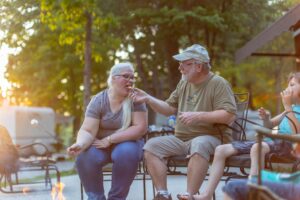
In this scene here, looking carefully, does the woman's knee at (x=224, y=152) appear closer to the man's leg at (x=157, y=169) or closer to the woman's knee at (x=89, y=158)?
the man's leg at (x=157, y=169)

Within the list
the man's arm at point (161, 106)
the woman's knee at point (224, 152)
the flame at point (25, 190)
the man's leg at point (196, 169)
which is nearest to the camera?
the woman's knee at point (224, 152)

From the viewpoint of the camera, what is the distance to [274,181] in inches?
125

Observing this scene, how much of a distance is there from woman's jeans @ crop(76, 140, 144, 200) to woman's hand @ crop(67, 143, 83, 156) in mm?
92

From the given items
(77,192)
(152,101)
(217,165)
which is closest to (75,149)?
(152,101)

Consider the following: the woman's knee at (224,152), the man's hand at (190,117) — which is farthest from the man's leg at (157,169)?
the woman's knee at (224,152)

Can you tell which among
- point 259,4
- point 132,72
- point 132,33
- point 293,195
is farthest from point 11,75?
point 293,195

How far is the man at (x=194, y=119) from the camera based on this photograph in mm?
4910

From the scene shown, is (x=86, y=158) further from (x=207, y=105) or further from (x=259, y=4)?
(x=259, y=4)

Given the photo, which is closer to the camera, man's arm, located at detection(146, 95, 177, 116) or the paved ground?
man's arm, located at detection(146, 95, 177, 116)

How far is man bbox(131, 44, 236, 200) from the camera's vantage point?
4.91 metres

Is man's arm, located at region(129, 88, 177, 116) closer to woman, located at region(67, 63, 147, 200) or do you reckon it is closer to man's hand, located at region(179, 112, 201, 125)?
woman, located at region(67, 63, 147, 200)

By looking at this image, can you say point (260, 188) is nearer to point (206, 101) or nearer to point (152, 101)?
point (206, 101)

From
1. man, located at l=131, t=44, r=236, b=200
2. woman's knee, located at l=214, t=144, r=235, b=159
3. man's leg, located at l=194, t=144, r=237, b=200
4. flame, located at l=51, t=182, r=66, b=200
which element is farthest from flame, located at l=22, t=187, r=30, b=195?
woman's knee, located at l=214, t=144, r=235, b=159

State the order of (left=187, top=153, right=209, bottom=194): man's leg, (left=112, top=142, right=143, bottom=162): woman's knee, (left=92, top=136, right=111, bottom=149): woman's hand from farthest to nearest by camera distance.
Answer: (left=92, top=136, right=111, bottom=149): woman's hand < (left=112, top=142, right=143, bottom=162): woman's knee < (left=187, top=153, right=209, bottom=194): man's leg
